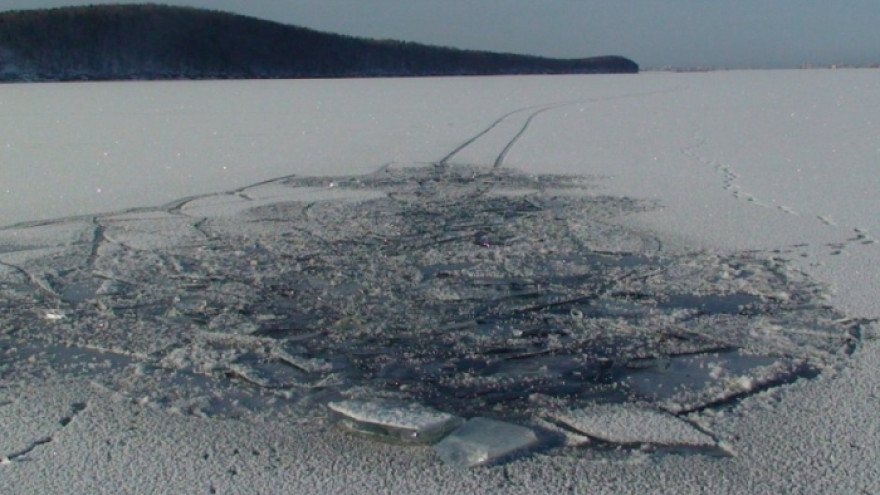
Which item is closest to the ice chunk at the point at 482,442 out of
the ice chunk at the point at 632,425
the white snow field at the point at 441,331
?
the white snow field at the point at 441,331

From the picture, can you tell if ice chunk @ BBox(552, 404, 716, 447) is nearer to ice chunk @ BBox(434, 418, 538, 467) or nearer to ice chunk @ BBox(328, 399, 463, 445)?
ice chunk @ BBox(434, 418, 538, 467)

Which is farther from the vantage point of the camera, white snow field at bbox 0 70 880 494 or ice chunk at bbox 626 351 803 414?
ice chunk at bbox 626 351 803 414

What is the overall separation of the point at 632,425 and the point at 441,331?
2.67 feet

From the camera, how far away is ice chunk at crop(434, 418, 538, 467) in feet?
6.03

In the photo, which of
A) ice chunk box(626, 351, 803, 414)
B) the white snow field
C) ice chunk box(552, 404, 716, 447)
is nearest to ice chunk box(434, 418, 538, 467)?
the white snow field

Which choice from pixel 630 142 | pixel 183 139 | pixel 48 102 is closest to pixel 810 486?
pixel 630 142

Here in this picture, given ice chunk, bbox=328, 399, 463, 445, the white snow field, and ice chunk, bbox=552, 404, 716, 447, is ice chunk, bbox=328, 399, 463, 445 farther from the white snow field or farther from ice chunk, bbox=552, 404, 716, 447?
ice chunk, bbox=552, 404, 716, 447

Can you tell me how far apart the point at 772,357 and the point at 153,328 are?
69.4 inches

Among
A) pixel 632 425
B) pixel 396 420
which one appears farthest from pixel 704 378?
pixel 396 420

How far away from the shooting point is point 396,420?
1988mm

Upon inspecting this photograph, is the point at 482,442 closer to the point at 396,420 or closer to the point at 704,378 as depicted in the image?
the point at 396,420

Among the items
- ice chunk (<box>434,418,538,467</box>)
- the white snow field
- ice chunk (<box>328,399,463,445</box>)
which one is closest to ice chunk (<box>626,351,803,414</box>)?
the white snow field

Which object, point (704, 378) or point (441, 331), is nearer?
point (704, 378)

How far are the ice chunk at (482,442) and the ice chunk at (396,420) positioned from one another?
3 centimetres
